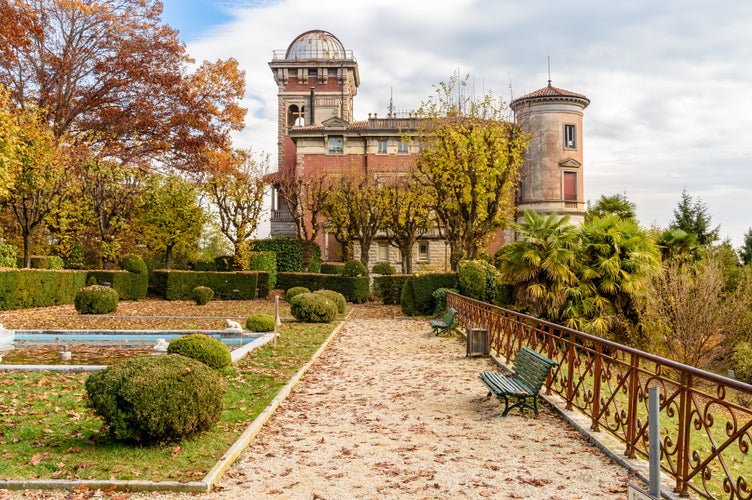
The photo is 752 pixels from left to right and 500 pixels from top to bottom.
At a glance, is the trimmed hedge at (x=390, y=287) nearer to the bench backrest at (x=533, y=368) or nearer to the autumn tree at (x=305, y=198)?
the autumn tree at (x=305, y=198)

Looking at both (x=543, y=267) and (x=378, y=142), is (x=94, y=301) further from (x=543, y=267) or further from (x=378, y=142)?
(x=378, y=142)

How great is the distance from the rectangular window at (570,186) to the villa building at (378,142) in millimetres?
70

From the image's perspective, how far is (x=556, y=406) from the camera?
839cm

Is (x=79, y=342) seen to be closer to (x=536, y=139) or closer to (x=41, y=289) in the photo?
(x=41, y=289)

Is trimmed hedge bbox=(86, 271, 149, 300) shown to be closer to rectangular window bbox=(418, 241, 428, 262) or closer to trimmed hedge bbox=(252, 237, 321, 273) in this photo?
trimmed hedge bbox=(252, 237, 321, 273)

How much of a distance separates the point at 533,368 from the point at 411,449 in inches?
92.3

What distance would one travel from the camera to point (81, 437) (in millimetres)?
6543

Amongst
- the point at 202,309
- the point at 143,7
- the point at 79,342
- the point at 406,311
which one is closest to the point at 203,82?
the point at 143,7

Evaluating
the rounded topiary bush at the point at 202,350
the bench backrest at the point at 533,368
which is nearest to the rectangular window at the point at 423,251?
the rounded topiary bush at the point at 202,350

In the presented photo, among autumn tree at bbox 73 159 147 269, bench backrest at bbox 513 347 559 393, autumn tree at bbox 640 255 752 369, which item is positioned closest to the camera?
bench backrest at bbox 513 347 559 393

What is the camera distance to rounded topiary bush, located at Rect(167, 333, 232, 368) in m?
10.5

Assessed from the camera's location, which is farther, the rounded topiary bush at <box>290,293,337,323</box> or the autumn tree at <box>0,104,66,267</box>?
the autumn tree at <box>0,104,66,267</box>

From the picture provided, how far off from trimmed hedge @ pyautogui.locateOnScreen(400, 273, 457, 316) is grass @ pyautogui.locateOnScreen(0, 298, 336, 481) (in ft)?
42.5

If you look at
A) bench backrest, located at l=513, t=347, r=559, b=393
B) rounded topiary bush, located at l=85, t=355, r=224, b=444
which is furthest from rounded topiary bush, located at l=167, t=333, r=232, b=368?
bench backrest, located at l=513, t=347, r=559, b=393
